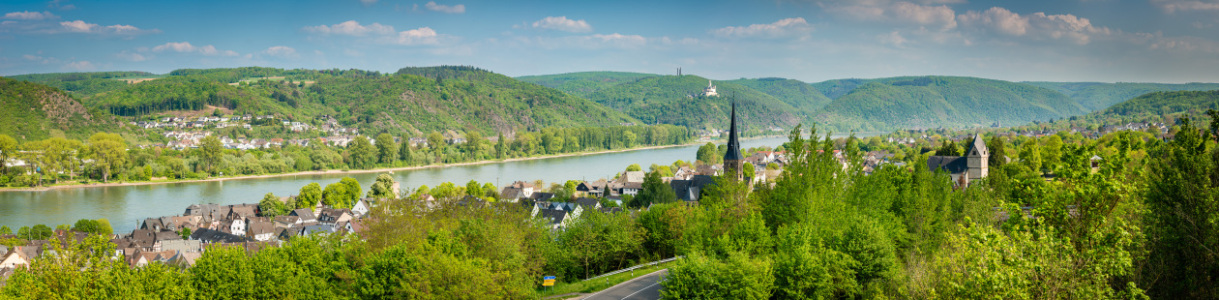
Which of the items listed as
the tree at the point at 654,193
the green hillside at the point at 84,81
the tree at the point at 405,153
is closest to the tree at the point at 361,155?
the tree at the point at 405,153

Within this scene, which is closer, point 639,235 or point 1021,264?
point 1021,264

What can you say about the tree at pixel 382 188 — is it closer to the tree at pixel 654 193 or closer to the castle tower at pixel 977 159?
the tree at pixel 654 193

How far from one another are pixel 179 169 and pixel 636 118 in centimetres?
11556

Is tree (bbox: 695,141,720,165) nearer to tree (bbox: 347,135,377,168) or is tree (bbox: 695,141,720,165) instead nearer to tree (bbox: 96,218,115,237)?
tree (bbox: 347,135,377,168)

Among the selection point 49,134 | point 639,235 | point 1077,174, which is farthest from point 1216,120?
point 49,134

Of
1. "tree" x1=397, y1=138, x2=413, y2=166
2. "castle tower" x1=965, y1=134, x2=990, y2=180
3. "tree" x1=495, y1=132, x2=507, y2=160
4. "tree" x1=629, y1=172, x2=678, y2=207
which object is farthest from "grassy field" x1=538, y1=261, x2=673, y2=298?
"tree" x1=495, y1=132, x2=507, y2=160

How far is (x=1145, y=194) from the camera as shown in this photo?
25.1ft

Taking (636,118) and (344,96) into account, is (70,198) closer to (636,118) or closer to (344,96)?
(344,96)

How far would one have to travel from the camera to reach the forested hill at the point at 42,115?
71.2 meters

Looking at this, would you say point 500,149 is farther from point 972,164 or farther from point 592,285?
point 592,285

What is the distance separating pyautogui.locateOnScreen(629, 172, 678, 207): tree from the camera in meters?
33.8

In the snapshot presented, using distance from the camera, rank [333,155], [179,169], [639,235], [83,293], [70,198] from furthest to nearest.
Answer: [333,155] → [179,169] → [70,198] → [639,235] → [83,293]

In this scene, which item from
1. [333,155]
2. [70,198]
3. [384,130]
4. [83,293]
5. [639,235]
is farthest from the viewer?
[384,130]

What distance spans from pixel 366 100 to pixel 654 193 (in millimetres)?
97032
